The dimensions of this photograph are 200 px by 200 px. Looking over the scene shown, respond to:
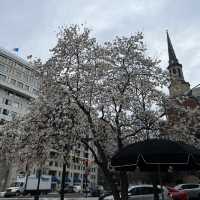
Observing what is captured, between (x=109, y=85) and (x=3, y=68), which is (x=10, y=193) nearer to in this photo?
(x=3, y=68)

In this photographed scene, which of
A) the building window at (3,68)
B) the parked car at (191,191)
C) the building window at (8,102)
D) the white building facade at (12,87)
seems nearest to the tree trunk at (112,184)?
the parked car at (191,191)

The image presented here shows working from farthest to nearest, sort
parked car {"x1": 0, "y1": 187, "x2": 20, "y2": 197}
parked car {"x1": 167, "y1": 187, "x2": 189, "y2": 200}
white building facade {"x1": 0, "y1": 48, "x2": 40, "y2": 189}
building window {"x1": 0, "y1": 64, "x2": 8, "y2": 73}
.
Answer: building window {"x1": 0, "y1": 64, "x2": 8, "y2": 73} < white building facade {"x1": 0, "y1": 48, "x2": 40, "y2": 189} < parked car {"x1": 0, "y1": 187, "x2": 20, "y2": 197} < parked car {"x1": 167, "y1": 187, "x2": 189, "y2": 200}

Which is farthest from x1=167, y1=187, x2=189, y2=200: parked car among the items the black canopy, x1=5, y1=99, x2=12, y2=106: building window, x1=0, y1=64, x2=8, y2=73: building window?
x1=0, y1=64, x2=8, y2=73: building window

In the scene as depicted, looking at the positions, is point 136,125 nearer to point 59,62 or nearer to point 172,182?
point 59,62

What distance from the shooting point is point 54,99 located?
47.3ft

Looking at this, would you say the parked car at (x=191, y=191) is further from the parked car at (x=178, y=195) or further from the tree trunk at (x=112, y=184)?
the tree trunk at (x=112, y=184)

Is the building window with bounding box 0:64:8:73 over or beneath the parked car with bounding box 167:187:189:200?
over

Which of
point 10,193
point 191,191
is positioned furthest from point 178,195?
point 10,193

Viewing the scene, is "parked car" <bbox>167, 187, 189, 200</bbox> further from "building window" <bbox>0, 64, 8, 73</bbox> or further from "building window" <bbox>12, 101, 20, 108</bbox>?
"building window" <bbox>0, 64, 8, 73</bbox>

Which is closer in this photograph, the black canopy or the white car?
the black canopy

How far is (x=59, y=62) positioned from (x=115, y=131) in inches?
208

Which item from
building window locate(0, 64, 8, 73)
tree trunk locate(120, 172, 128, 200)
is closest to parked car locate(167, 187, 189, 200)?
tree trunk locate(120, 172, 128, 200)

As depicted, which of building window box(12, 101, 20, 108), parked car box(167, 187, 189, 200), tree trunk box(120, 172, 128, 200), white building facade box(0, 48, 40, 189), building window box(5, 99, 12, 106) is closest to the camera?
tree trunk box(120, 172, 128, 200)

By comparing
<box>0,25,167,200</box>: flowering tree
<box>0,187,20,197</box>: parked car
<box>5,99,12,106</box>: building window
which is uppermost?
<box>5,99,12,106</box>: building window
